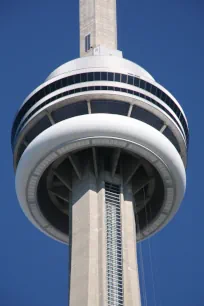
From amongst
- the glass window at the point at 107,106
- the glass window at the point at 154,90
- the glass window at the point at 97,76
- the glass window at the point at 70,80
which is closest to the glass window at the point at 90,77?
the glass window at the point at 97,76

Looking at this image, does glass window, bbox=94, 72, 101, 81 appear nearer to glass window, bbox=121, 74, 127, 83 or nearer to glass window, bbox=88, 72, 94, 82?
glass window, bbox=88, 72, 94, 82

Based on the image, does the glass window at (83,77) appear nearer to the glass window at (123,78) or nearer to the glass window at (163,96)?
the glass window at (123,78)

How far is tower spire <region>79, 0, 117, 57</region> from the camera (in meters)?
103

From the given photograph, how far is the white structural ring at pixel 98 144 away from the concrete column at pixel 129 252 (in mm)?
3590

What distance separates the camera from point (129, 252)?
90000 mm

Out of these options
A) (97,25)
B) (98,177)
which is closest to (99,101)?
(98,177)

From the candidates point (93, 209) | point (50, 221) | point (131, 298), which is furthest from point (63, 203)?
point (131, 298)

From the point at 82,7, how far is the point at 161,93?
16901 millimetres

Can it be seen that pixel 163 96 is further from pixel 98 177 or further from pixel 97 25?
pixel 97 25

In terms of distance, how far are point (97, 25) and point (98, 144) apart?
18.2 m

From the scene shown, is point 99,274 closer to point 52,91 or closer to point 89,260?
point 89,260

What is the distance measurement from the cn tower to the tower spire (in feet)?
11.0

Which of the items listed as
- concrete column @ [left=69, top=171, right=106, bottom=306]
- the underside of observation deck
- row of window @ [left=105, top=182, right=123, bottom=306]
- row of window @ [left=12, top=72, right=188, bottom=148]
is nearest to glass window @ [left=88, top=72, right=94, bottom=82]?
row of window @ [left=12, top=72, right=188, bottom=148]

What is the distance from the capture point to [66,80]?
94.1m
